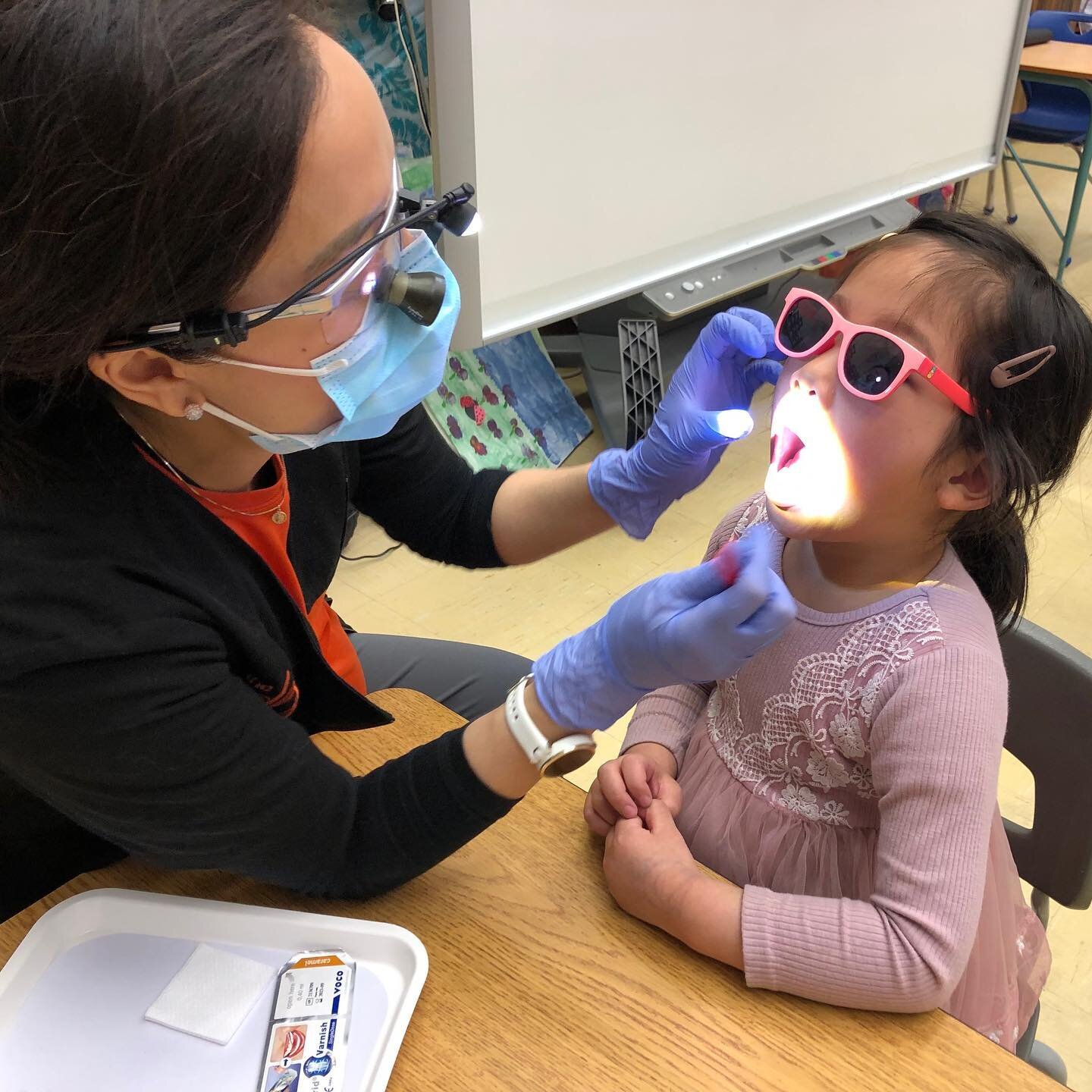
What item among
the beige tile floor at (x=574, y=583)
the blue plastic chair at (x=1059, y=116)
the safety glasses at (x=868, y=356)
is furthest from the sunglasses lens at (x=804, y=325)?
the blue plastic chair at (x=1059, y=116)

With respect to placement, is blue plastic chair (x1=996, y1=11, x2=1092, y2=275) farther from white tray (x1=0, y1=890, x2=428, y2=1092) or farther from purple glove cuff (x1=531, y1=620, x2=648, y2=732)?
white tray (x1=0, y1=890, x2=428, y2=1092)

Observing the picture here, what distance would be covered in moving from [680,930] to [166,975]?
46cm

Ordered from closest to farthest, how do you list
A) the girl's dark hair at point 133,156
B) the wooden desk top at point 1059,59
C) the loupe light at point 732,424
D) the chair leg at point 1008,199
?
1. the girl's dark hair at point 133,156
2. the loupe light at point 732,424
3. the wooden desk top at point 1059,59
4. the chair leg at point 1008,199

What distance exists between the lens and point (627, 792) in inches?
37.9

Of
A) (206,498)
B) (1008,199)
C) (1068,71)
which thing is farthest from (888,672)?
(1008,199)

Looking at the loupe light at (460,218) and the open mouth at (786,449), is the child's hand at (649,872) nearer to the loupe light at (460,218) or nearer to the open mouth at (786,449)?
the open mouth at (786,449)

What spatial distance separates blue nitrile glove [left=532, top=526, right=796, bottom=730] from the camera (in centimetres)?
81

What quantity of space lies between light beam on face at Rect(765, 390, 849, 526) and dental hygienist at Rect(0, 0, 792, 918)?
129mm

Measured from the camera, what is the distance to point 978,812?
31.6 inches

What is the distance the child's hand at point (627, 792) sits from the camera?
916 millimetres

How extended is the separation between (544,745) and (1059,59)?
406 cm

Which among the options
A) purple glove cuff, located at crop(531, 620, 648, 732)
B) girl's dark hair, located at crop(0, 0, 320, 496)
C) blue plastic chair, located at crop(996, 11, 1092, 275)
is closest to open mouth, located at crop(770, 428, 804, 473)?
purple glove cuff, located at crop(531, 620, 648, 732)

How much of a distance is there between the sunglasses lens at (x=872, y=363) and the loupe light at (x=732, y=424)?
0.81 ft

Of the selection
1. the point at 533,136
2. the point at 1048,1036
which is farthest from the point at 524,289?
the point at 1048,1036
